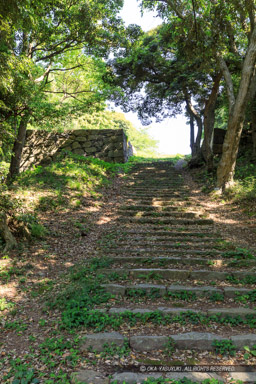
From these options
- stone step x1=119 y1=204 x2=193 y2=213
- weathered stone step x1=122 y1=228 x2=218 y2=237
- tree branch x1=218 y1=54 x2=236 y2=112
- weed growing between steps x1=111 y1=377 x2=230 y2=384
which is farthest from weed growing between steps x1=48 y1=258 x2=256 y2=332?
tree branch x1=218 y1=54 x2=236 y2=112

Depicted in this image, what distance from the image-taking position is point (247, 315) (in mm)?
3197

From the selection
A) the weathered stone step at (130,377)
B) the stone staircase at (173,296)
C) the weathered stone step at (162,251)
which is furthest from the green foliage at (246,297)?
the weathered stone step at (130,377)

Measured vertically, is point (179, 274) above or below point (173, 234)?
below

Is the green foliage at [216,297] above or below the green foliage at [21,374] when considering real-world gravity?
above

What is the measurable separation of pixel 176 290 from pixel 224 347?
108 cm

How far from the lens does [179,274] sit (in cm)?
417

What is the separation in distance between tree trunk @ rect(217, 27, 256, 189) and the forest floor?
1489 mm

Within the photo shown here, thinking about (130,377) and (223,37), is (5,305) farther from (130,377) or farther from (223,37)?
(223,37)

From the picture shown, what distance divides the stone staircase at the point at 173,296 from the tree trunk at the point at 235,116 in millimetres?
2300

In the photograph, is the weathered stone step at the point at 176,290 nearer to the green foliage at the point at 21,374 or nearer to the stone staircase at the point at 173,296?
the stone staircase at the point at 173,296

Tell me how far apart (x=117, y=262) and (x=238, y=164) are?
818 cm

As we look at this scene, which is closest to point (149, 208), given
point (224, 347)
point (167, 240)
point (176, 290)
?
point (167, 240)

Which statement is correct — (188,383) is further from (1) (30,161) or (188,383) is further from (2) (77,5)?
(1) (30,161)

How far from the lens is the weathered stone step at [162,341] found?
9.12 feet
